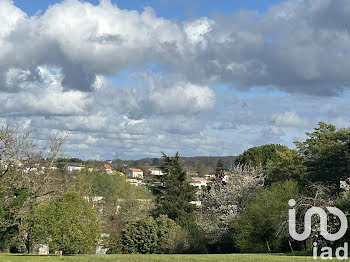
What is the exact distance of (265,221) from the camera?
41.4 meters

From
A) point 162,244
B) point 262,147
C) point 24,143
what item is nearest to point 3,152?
point 24,143

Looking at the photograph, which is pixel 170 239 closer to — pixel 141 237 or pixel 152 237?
pixel 152 237

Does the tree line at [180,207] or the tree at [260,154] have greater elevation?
the tree at [260,154]

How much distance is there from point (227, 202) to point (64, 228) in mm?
22769

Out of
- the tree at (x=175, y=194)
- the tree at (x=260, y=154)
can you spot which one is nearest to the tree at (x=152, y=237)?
the tree at (x=175, y=194)

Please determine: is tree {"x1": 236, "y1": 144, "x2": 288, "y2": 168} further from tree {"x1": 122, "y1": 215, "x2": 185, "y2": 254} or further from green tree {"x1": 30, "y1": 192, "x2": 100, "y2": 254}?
green tree {"x1": 30, "y1": 192, "x2": 100, "y2": 254}

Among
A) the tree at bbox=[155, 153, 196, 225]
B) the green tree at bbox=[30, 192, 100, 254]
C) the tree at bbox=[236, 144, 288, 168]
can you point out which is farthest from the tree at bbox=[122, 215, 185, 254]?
the tree at bbox=[236, 144, 288, 168]

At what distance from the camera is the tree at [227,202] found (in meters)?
49.0

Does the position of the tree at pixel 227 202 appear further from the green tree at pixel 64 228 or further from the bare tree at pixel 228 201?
the green tree at pixel 64 228

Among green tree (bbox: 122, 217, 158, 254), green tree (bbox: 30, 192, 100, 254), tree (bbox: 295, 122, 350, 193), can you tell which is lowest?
green tree (bbox: 122, 217, 158, 254)

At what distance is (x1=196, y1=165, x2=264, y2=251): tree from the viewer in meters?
49.0

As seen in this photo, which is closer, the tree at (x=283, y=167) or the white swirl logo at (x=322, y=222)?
the white swirl logo at (x=322, y=222)

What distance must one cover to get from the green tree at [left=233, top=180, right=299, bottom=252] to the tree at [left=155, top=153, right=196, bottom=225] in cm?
1310

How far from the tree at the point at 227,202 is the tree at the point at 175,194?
4.91m
